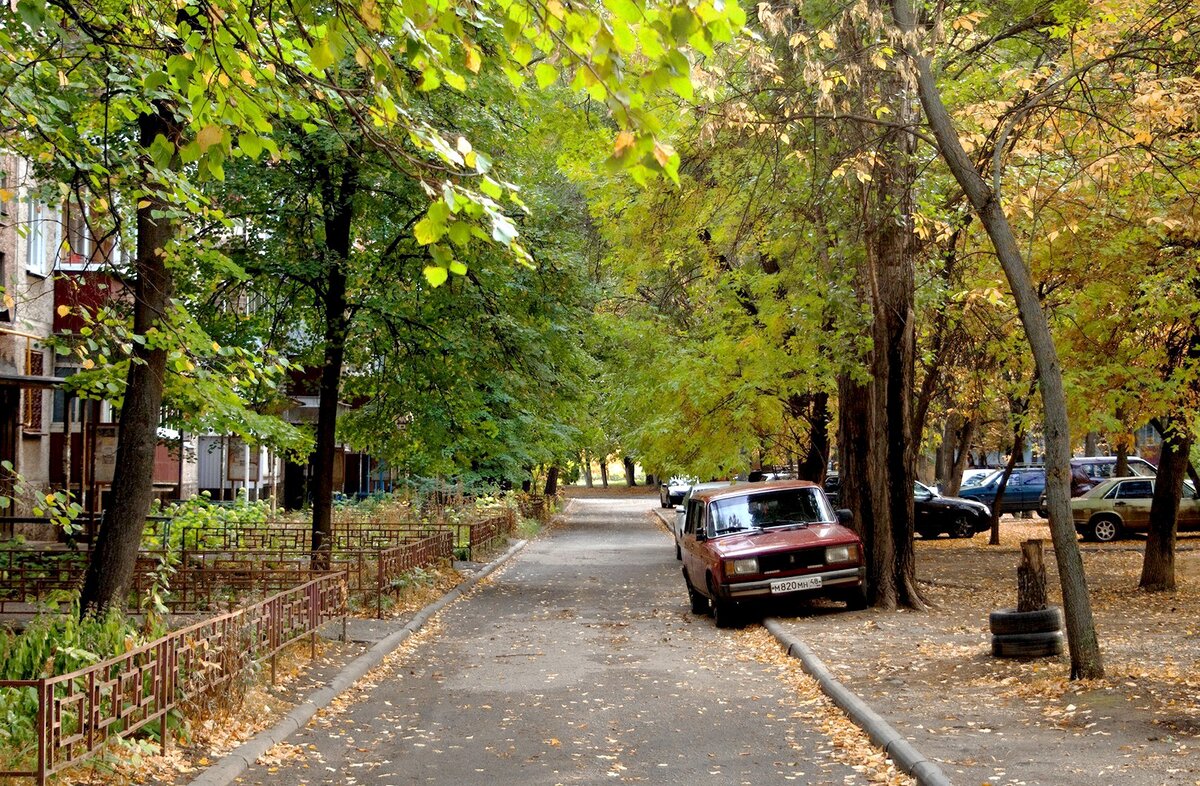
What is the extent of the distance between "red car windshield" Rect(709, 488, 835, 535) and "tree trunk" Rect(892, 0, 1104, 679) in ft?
24.2

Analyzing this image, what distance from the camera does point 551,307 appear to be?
20266 millimetres

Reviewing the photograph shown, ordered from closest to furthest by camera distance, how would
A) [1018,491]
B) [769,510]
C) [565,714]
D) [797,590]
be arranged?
1. [565,714]
2. [797,590]
3. [769,510]
4. [1018,491]

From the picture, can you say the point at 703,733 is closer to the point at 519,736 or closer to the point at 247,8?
the point at 519,736

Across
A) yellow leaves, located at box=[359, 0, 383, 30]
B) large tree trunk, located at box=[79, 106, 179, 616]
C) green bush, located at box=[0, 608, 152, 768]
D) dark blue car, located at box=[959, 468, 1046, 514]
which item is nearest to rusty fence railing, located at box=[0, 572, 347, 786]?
green bush, located at box=[0, 608, 152, 768]

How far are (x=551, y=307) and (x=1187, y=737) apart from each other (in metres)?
13.8

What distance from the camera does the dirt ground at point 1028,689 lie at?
7.27m

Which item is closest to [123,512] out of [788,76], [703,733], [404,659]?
[404,659]

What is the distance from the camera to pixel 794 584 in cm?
1602

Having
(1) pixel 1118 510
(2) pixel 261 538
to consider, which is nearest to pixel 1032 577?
(2) pixel 261 538

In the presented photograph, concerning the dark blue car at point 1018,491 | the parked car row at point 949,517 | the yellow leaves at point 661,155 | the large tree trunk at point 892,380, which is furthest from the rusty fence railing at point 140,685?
the dark blue car at point 1018,491

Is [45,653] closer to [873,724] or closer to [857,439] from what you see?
[873,724]

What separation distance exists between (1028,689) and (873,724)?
68.4 inches

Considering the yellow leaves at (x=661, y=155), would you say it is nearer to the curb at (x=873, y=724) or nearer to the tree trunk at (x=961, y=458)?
the curb at (x=873, y=724)

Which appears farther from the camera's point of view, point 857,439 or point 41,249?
point 41,249
